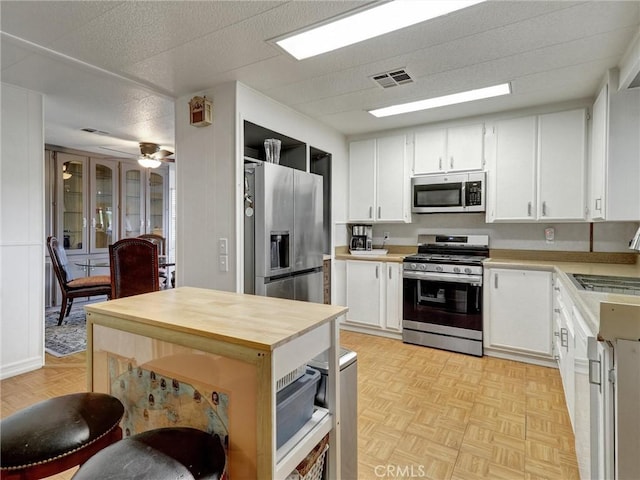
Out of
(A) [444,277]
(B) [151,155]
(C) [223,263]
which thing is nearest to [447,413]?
(A) [444,277]

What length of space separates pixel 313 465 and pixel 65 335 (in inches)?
151

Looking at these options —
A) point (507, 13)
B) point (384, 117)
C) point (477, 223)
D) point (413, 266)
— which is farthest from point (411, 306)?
point (507, 13)

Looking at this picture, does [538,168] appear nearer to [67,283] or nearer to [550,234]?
[550,234]

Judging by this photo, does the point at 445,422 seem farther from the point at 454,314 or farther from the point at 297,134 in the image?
the point at 297,134

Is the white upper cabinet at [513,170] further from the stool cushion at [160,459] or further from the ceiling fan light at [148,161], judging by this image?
the ceiling fan light at [148,161]

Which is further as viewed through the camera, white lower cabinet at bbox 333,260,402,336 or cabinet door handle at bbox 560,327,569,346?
white lower cabinet at bbox 333,260,402,336

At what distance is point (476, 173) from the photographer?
3504mm

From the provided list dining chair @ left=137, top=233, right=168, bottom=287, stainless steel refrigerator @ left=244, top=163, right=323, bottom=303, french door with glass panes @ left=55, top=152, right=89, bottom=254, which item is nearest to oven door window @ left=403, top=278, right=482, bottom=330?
stainless steel refrigerator @ left=244, top=163, right=323, bottom=303

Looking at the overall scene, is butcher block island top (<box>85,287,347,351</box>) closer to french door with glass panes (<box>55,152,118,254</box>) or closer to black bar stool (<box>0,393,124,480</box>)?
black bar stool (<box>0,393,124,480</box>)

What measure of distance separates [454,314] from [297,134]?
7.82 ft

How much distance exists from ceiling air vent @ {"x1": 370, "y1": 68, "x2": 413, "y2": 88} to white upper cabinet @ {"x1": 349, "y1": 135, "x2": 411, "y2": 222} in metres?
1.22

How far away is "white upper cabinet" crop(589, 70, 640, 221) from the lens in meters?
2.37
